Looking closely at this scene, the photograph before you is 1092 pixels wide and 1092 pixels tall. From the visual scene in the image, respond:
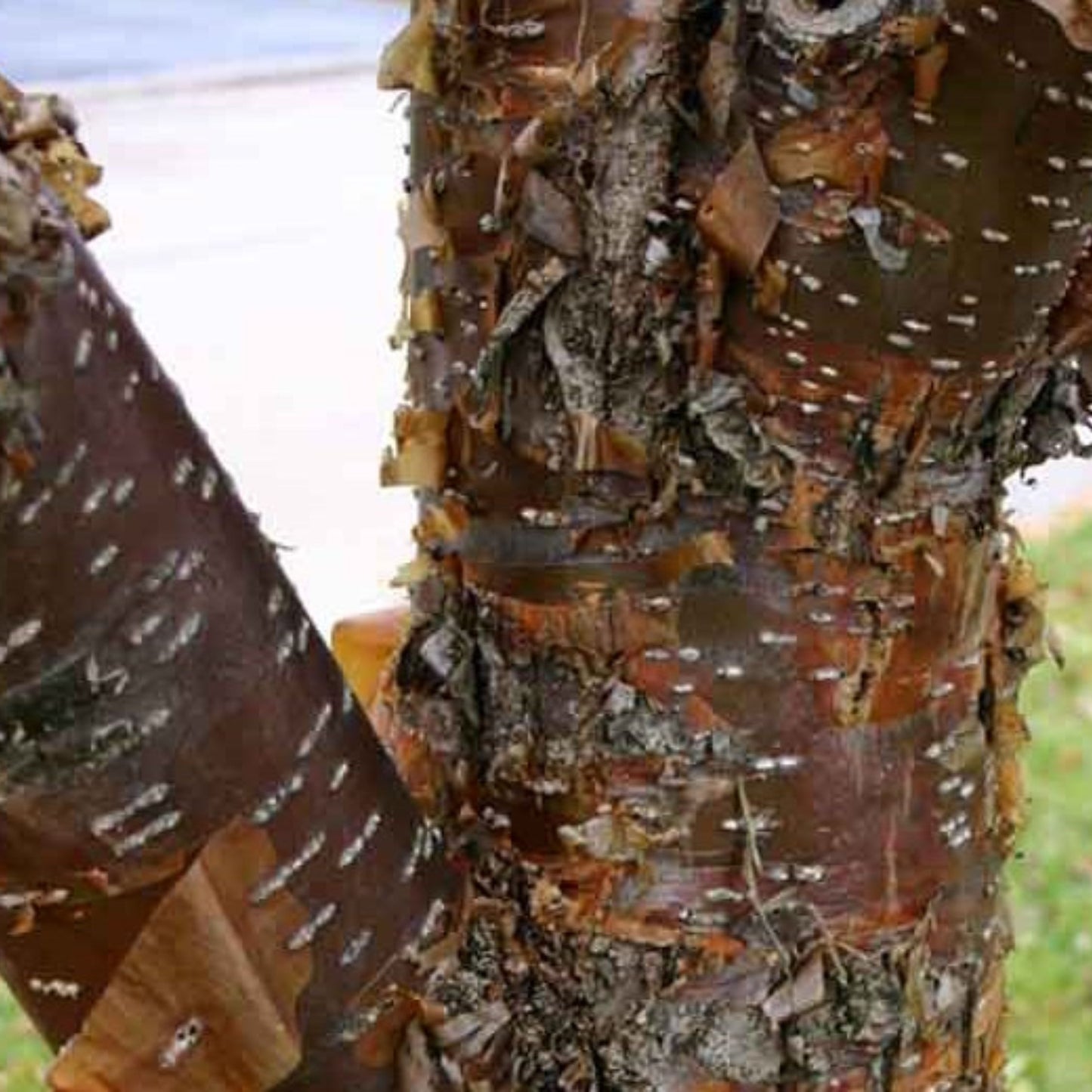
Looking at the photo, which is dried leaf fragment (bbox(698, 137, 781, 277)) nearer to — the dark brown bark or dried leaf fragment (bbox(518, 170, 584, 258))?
dried leaf fragment (bbox(518, 170, 584, 258))

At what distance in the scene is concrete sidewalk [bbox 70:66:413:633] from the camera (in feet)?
18.3

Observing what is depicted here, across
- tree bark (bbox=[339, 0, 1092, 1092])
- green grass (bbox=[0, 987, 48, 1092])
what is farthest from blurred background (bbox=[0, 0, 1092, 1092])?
tree bark (bbox=[339, 0, 1092, 1092])

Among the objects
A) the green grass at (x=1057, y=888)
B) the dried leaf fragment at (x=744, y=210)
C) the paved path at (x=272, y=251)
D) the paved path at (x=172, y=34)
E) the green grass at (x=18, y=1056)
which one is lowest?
the paved path at (x=172, y=34)

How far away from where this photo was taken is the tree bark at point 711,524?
1123 millimetres

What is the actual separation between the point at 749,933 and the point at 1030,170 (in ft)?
1.56

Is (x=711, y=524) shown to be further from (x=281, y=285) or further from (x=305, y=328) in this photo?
(x=281, y=285)

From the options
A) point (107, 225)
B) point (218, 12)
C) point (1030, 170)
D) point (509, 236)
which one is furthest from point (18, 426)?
point (218, 12)

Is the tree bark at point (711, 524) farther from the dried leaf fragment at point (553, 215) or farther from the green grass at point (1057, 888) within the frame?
the green grass at point (1057, 888)

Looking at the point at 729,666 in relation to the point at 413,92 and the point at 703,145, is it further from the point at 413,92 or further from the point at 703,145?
the point at 413,92

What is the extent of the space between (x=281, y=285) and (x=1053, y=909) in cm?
443

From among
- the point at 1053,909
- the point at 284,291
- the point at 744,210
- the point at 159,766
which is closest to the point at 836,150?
the point at 744,210

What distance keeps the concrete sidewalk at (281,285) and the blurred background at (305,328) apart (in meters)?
0.01

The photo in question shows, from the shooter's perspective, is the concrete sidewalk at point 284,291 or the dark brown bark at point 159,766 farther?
the concrete sidewalk at point 284,291

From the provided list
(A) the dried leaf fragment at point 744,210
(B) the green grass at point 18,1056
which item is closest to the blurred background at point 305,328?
(B) the green grass at point 18,1056
